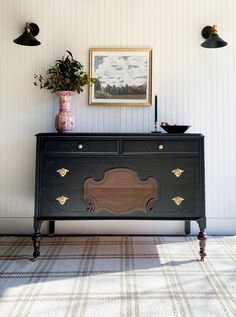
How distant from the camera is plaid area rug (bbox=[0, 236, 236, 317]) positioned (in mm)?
1431

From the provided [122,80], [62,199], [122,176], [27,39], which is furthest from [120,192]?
[27,39]

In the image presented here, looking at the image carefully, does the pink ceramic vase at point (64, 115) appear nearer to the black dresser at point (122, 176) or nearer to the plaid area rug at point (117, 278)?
the black dresser at point (122, 176)

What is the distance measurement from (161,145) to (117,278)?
91 cm

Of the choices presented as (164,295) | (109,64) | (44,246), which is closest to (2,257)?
(44,246)

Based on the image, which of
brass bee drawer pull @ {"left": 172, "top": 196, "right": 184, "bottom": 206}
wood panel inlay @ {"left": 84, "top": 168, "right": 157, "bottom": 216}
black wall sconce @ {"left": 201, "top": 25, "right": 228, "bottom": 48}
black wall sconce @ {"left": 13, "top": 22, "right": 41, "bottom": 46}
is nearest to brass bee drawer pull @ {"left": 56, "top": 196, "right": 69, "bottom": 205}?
wood panel inlay @ {"left": 84, "top": 168, "right": 157, "bottom": 216}

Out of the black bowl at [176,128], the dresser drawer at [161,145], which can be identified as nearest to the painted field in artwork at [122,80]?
the black bowl at [176,128]

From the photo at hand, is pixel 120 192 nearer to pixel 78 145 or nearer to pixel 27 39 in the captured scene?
pixel 78 145

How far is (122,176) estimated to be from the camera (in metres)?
2.00

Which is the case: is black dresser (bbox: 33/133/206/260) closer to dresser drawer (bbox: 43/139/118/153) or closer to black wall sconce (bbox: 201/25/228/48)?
dresser drawer (bbox: 43/139/118/153)

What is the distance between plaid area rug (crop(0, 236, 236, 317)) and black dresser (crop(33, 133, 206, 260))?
269 millimetres

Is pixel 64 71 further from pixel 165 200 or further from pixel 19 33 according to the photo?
pixel 165 200

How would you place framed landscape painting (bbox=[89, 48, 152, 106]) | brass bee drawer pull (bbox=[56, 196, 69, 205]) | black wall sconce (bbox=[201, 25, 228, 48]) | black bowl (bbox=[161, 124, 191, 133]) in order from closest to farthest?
brass bee drawer pull (bbox=[56, 196, 69, 205]) → black bowl (bbox=[161, 124, 191, 133]) → black wall sconce (bbox=[201, 25, 228, 48]) → framed landscape painting (bbox=[89, 48, 152, 106])

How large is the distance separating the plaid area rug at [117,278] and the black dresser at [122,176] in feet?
0.88

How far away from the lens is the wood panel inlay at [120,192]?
6.52 feet
